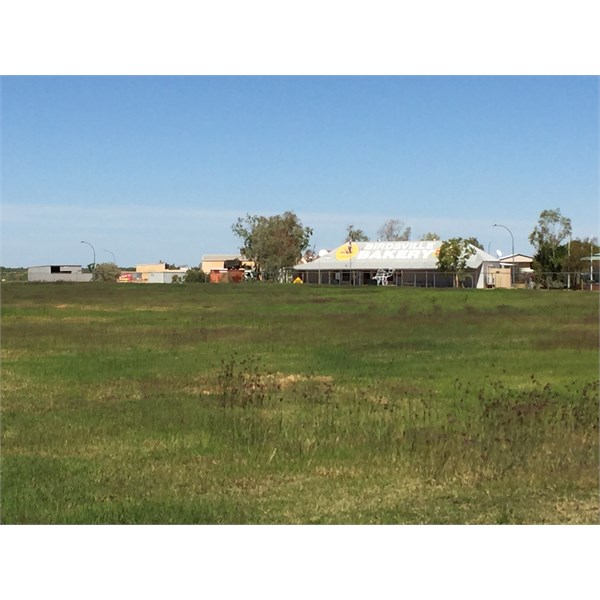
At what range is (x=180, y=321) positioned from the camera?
38406 mm

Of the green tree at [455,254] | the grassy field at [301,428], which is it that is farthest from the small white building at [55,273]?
the grassy field at [301,428]

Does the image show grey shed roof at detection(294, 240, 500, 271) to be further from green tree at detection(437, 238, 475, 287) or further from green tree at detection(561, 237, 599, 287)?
green tree at detection(561, 237, 599, 287)

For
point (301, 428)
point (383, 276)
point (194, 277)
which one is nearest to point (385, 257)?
point (383, 276)

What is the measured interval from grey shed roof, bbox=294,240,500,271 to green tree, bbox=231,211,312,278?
203 centimetres

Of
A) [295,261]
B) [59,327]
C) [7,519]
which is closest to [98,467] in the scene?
[7,519]

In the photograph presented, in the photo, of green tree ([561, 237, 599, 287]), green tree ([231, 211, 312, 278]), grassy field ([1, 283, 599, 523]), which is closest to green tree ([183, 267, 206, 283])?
green tree ([231, 211, 312, 278])

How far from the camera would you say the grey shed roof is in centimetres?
9781

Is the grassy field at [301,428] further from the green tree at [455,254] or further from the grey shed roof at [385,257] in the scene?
the grey shed roof at [385,257]

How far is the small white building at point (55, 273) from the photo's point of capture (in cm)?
7449

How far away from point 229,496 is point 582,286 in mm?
68211

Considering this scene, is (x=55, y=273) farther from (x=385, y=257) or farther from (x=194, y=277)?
(x=385, y=257)

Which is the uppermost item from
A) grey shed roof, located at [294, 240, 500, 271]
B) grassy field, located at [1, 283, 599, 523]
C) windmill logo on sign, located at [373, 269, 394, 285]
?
grey shed roof, located at [294, 240, 500, 271]

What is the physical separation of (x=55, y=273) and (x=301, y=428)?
65823mm

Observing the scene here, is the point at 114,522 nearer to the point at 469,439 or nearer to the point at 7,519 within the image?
the point at 7,519
